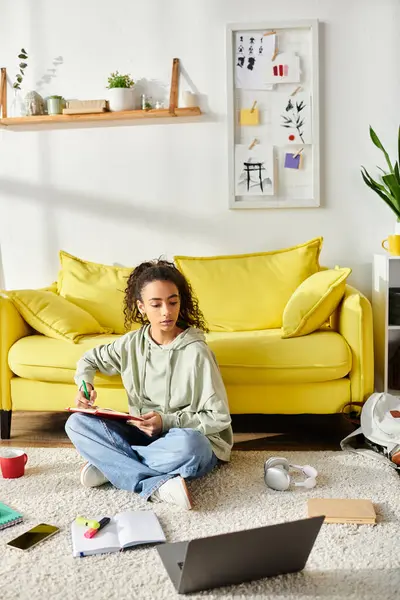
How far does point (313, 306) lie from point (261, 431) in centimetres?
60

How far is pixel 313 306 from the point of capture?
2.85m

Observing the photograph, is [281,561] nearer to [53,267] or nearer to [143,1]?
[53,267]

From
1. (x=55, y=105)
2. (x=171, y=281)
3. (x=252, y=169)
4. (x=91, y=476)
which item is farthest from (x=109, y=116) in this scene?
(x=91, y=476)

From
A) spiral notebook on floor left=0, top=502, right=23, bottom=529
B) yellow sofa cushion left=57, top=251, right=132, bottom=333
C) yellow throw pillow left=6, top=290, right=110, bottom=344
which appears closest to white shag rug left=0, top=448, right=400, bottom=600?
spiral notebook on floor left=0, top=502, right=23, bottom=529

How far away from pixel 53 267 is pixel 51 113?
829 millimetres

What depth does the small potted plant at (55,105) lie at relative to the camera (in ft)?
11.9

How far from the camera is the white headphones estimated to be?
2270 mm

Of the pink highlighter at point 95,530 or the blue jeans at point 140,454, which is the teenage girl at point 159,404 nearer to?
the blue jeans at point 140,454

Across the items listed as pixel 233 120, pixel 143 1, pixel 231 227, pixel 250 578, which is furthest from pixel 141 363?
pixel 143 1

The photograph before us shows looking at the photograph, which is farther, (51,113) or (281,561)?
(51,113)

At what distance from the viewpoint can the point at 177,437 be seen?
2.25 meters

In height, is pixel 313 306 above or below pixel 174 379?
above

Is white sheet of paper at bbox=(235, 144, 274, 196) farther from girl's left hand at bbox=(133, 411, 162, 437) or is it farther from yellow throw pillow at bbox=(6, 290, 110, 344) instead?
girl's left hand at bbox=(133, 411, 162, 437)

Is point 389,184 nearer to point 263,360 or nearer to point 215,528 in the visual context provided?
point 263,360
